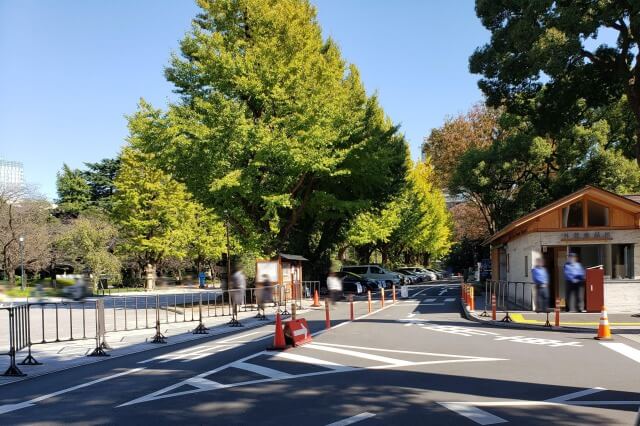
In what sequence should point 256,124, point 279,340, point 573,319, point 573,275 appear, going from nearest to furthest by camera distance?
1. point 279,340
2. point 573,275
3. point 573,319
4. point 256,124

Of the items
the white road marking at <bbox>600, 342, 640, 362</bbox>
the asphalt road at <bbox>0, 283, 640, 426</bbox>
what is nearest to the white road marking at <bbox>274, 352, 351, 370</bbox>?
the asphalt road at <bbox>0, 283, 640, 426</bbox>

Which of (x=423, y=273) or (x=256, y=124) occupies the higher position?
(x=256, y=124)

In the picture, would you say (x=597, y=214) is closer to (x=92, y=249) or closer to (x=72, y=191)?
(x=92, y=249)

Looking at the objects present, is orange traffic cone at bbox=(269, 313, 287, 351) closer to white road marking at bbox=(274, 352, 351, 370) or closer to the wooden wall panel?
white road marking at bbox=(274, 352, 351, 370)

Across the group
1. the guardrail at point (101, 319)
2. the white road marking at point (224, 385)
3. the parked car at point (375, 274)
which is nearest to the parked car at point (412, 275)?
the parked car at point (375, 274)

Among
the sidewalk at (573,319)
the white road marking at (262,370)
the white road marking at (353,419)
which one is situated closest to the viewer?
the white road marking at (353,419)

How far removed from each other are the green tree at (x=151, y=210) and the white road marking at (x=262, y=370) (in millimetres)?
41393

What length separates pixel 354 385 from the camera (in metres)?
8.95

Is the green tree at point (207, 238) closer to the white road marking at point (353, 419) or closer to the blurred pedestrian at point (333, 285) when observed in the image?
the blurred pedestrian at point (333, 285)

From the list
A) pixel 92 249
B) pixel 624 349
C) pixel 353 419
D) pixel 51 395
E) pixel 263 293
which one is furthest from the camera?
pixel 92 249

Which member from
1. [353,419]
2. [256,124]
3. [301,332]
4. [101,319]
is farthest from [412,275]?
[353,419]

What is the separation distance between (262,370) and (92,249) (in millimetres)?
43452

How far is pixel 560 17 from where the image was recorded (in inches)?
882

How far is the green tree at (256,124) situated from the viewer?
29.0 m
